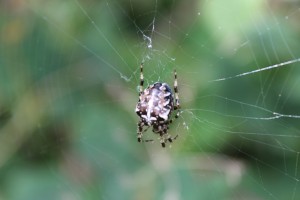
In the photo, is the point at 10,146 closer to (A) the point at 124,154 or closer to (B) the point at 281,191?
(A) the point at 124,154

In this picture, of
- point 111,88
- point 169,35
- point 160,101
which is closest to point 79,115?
point 111,88

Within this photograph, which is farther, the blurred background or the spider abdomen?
the spider abdomen

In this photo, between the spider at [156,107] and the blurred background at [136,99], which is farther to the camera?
the spider at [156,107]
